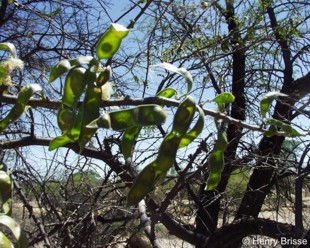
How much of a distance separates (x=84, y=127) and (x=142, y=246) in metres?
4.65

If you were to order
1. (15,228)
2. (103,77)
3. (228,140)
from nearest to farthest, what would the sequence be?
1. (15,228)
2. (103,77)
3. (228,140)

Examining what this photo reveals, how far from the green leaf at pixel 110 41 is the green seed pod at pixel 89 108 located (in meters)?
0.06

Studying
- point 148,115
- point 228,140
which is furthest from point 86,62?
point 228,140

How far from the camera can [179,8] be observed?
3.81 meters

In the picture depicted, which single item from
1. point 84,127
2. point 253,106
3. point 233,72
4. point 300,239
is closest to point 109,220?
point 300,239

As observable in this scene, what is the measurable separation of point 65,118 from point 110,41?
128 mm

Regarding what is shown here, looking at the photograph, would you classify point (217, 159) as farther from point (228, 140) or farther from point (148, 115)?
point (228, 140)

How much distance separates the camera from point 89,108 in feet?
2.00

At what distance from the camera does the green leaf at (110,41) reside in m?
0.65

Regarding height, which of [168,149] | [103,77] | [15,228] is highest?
[103,77]

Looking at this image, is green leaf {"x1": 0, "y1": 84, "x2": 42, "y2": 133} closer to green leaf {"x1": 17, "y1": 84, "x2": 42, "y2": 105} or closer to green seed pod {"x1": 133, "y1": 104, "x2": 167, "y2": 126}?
green leaf {"x1": 17, "y1": 84, "x2": 42, "y2": 105}

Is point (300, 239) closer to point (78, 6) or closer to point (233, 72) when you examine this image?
point (233, 72)

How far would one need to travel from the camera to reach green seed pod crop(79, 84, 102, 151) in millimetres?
589

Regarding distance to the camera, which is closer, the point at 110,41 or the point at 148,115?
the point at 148,115
